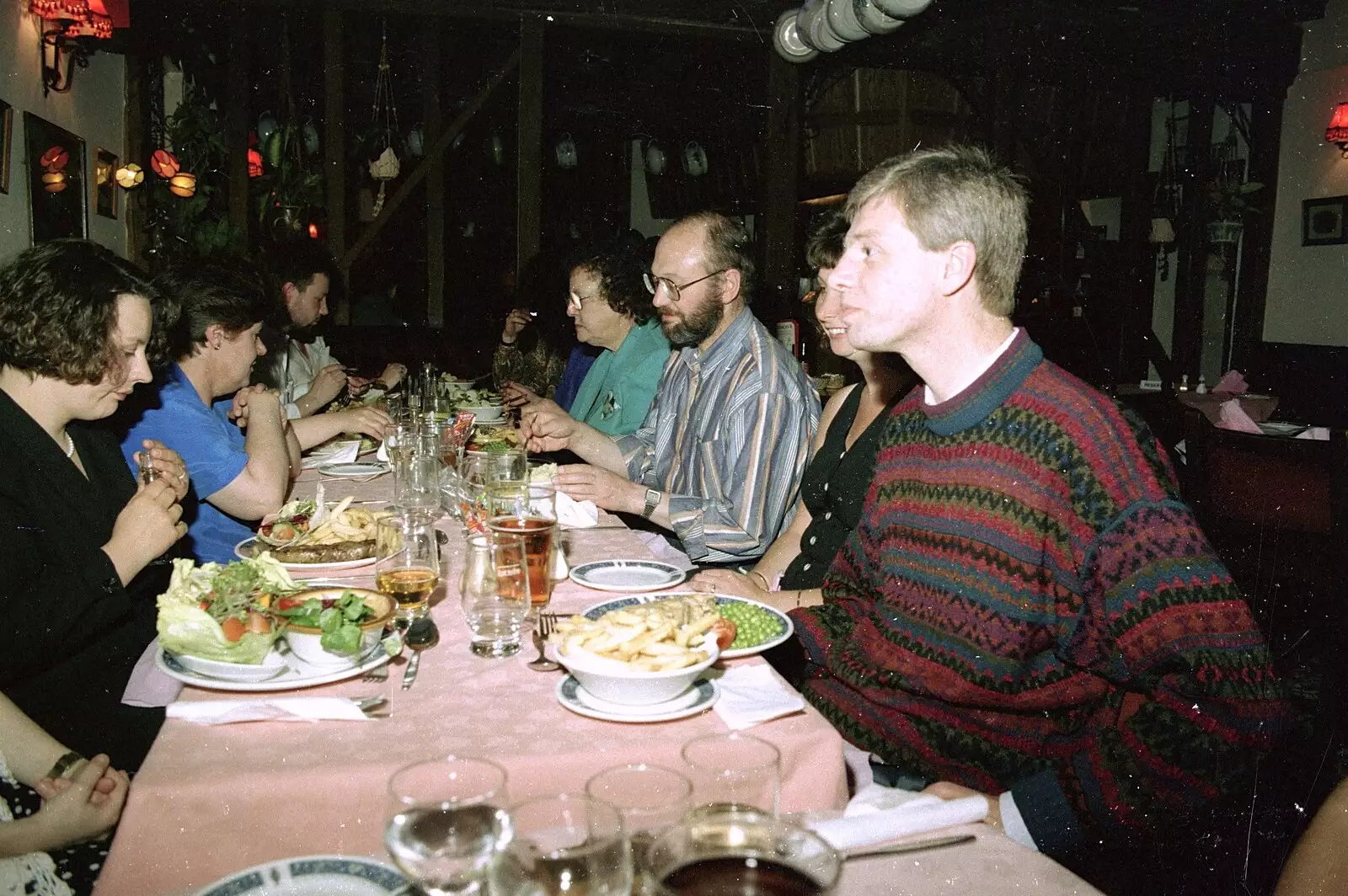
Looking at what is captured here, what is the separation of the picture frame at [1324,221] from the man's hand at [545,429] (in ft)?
29.5

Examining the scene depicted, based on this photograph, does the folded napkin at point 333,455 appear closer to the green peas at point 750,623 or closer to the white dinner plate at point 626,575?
the white dinner plate at point 626,575

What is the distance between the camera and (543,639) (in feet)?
4.94

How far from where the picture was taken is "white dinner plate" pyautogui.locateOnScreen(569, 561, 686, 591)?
1.83 metres

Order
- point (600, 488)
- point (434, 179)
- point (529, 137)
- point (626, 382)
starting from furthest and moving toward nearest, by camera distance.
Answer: point (434, 179), point (529, 137), point (626, 382), point (600, 488)

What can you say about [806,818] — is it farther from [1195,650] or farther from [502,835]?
[1195,650]

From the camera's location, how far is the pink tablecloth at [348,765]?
3.39 feet

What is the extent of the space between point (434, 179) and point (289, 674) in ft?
21.4

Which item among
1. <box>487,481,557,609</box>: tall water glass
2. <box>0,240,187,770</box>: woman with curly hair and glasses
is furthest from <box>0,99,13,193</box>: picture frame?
<box>487,481,557,609</box>: tall water glass

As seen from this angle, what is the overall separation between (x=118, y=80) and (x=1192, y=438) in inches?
312

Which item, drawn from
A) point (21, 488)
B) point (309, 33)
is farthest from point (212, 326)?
point (309, 33)

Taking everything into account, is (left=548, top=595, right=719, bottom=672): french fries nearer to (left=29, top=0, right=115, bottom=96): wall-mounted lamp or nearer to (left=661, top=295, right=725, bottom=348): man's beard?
(left=661, top=295, right=725, bottom=348): man's beard

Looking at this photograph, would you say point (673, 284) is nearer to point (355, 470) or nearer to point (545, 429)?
point (545, 429)

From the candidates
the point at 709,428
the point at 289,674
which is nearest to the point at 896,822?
the point at 289,674

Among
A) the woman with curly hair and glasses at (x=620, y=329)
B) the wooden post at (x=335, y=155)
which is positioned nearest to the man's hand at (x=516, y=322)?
the wooden post at (x=335, y=155)
